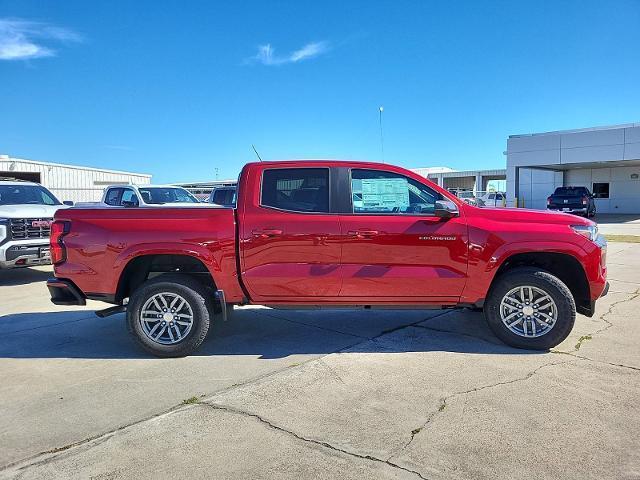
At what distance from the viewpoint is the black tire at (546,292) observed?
489cm

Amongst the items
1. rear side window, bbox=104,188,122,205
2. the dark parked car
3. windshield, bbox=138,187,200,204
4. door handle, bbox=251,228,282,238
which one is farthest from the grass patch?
rear side window, bbox=104,188,122,205

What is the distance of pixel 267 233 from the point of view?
16.0ft

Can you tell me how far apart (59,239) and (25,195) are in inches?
268

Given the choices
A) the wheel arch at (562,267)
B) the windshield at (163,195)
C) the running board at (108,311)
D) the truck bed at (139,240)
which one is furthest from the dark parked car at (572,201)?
the running board at (108,311)

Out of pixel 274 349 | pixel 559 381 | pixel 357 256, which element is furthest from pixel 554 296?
pixel 274 349

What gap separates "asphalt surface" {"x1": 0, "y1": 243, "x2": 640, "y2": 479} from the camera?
298 cm

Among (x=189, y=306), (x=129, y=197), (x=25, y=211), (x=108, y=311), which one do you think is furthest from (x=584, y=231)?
(x=129, y=197)

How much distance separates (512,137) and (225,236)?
30.4m

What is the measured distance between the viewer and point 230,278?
16.2 feet

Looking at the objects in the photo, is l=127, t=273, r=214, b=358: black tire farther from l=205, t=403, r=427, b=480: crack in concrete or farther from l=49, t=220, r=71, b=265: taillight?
l=205, t=403, r=427, b=480: crack in concrete

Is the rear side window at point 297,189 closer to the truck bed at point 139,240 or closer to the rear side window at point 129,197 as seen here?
the truck bed at point 139,240

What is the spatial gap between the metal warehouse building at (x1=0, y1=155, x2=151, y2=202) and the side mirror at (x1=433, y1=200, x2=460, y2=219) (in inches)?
1020

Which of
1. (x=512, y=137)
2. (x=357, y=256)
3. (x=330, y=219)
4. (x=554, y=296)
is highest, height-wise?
(x=512, y=137)

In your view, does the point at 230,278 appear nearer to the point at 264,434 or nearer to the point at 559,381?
the point at 264,434
